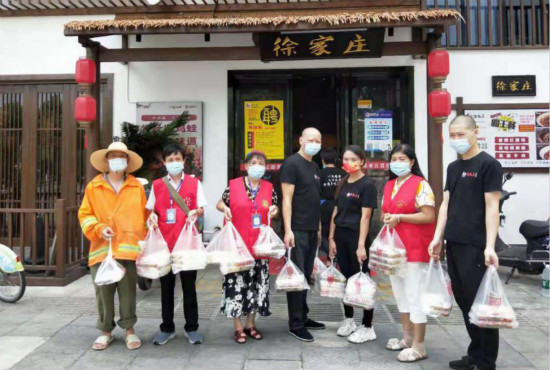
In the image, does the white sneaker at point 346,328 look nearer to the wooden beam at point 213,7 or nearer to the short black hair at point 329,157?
the short black hair at point 329,157

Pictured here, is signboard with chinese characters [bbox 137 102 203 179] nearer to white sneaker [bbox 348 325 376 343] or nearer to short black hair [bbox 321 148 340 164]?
short black hair [bbox 321 148 340 164]

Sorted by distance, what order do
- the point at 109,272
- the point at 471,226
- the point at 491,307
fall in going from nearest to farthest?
the point at 491,307 → the point at 471,226 → the point at 109,272

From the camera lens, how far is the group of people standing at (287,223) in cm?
381

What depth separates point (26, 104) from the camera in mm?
8203

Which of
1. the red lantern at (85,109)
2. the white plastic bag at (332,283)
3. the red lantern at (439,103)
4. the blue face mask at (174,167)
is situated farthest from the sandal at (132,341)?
the red lantern at (439,103)

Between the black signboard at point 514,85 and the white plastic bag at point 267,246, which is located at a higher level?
the black signboard at point 514,85

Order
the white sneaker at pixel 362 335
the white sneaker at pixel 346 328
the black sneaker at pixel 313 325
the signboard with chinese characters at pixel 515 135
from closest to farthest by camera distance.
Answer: the white sneaker at pixel 362 335
the white sneaker at pixel 346 328
the black sneaker at pixel 313 325
the signboard with chinese characters at pixel 515 135

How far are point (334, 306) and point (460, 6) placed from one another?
5.81 metres

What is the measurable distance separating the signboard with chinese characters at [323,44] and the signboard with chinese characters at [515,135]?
7.78ft

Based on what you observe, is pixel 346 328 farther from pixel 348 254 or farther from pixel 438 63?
pixel 438 63

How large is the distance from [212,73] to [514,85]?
521cm

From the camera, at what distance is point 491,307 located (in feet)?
10.7

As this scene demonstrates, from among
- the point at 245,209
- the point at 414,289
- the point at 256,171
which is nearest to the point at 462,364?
the point at 414,289

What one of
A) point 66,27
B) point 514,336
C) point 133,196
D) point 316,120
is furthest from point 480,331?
point 66,27
